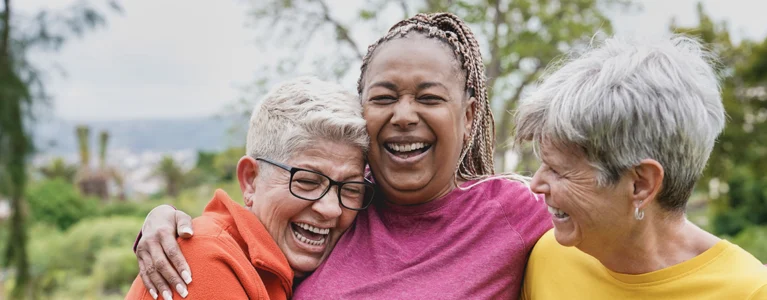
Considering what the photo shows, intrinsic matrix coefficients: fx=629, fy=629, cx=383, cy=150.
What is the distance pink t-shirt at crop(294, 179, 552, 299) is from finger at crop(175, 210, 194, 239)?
0.44 m

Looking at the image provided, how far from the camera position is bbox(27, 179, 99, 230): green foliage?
21500mm

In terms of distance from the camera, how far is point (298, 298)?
2.13 meters

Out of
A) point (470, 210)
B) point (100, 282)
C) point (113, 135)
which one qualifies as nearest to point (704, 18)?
point (100, 282)

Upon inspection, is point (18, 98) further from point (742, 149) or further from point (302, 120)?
point (742, 149)

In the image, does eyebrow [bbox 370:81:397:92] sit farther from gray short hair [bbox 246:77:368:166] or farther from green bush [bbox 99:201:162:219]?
green bush [bbox 99:201:162:219]

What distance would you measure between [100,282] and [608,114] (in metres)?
13.6

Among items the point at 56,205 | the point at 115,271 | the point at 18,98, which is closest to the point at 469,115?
the point at 18,98

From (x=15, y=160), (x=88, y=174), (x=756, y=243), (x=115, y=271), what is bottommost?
(x=88, y=174)

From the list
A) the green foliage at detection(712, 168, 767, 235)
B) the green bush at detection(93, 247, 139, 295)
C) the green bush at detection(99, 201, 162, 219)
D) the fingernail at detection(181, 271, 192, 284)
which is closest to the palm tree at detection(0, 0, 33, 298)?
the green bush at detection(93, 247, 139, 295)

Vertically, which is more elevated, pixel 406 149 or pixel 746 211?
pixel 406 149

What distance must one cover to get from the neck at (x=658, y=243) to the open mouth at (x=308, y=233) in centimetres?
98

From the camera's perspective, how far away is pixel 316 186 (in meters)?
2.17

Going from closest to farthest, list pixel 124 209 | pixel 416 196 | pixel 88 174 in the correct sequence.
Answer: pixel 416 196, pixel 124 209, pixel 88 174

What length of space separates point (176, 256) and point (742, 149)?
1839 cm
